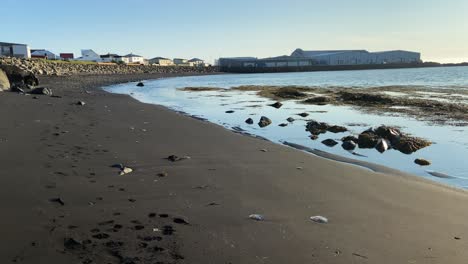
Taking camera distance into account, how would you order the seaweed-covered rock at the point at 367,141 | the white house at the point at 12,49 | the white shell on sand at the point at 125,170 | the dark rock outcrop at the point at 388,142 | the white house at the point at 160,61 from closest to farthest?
the white shell on sand at the point at 125,170 < the dark rock outcrop at the point at 388,142 < the seaweed-covered rock at the point at 367,141 < the white house at the point at 12,49 < the white house at the point at 160,61

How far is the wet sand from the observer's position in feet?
12.7

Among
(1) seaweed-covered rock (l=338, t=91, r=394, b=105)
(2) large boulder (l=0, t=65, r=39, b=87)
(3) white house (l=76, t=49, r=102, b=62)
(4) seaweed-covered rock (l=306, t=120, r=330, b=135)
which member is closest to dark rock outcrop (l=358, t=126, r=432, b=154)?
(4) seaweed-covered rock (l=306, t=120, r=330, b=135)

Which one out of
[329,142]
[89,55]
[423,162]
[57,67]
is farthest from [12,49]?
[423,162]

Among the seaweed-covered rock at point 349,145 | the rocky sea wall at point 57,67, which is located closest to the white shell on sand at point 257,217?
the seaweed-covered rock at point 349,145

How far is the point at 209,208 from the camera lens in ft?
16.9

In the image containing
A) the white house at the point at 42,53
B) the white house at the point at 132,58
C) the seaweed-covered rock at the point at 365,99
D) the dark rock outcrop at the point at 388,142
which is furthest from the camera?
the white house at the point at 132,58

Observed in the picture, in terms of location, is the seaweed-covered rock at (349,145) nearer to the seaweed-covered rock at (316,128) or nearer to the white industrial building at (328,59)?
the seaweed-covered rock at (316,128)

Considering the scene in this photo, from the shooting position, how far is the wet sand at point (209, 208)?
3883mm

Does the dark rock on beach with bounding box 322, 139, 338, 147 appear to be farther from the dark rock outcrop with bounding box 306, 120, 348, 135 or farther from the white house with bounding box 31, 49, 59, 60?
the white house with bounding box 31, 49, 59, 60

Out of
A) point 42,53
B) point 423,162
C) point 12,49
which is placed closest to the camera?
point 423,162

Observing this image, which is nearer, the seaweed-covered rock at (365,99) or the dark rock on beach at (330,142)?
the dark rock on beach at (330,142)

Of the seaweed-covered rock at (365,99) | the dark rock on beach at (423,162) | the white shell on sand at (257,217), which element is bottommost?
the seaweed-covered rock at (365,99)

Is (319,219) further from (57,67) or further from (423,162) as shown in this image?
(57,67)

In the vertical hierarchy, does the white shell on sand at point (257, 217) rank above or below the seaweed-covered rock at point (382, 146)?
above
